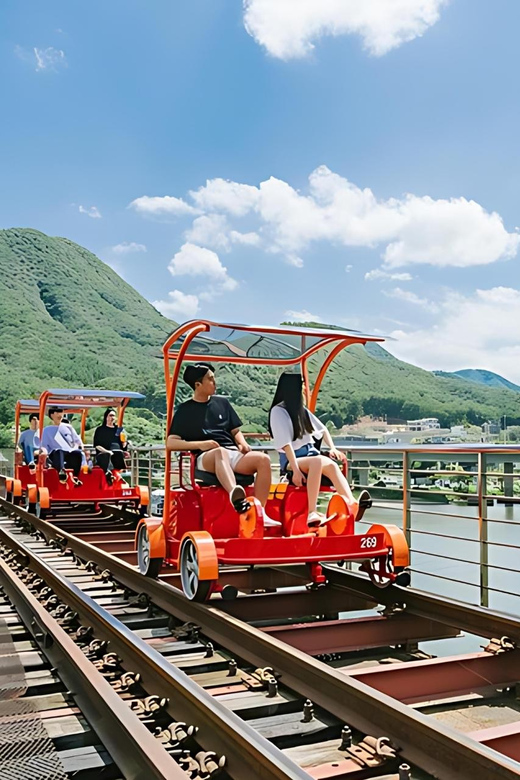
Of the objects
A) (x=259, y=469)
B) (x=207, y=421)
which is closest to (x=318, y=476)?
(x=259, y=469)

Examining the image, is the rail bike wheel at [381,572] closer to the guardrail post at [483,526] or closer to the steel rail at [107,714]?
the guardrail post at [483,526]

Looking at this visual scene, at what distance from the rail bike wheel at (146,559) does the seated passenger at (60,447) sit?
19.7 ft

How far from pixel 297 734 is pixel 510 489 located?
3.15 metres

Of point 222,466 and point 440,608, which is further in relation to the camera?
point 222,466

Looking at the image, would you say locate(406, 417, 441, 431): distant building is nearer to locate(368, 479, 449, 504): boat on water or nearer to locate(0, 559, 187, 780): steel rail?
locate(368, 479, 449, 504): boat on water

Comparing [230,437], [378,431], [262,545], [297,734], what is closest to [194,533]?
[262,545]

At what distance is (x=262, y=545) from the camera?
517 centimetres

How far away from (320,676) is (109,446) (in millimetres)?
9447

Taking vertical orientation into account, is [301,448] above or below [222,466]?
above

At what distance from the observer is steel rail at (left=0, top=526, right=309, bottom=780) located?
8.05 ft

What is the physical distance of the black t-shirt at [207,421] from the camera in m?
5.94

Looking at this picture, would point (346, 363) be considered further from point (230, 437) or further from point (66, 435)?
point (66, 435)

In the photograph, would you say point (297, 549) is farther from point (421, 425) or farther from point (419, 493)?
point (421, 425)

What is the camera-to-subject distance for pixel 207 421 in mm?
6062
